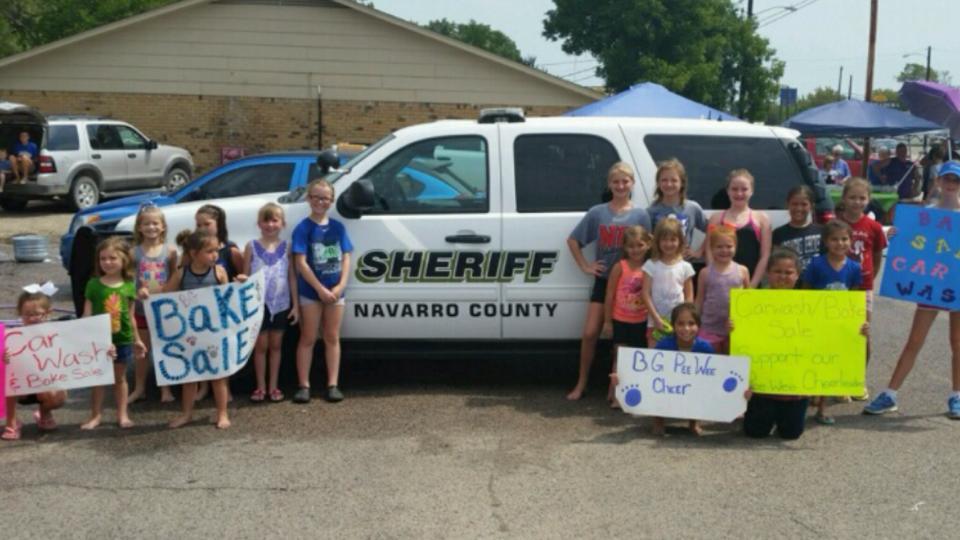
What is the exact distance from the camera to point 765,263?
7039 mm

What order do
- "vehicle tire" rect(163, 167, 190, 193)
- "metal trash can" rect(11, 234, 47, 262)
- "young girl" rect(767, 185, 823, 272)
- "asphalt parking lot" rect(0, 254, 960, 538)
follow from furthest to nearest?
1. "vehicle tire" rect(163, 167, 190, 193)
2. "metal trash can" rect(11, 234, 47, 262)
3. "young girl" rect(767, 185, 823, 272)
4. "asphalt parking lot" rect(0, 254, 960, 538)

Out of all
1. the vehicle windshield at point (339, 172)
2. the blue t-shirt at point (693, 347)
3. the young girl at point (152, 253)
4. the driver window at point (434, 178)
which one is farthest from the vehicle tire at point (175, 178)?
the blue t-shirt at point (693, 347)

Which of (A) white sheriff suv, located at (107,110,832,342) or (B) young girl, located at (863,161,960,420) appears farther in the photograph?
(A) white sheriff suv, located at (107,110,832,342)

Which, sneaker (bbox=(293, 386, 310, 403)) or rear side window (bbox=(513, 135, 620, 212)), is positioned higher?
rear side window (bbox=(513, 135, 620, 212))

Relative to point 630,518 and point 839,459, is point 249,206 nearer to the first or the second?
point 630,518

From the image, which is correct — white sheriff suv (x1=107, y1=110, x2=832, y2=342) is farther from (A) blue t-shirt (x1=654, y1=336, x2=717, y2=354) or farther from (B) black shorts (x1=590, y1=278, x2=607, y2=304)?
(A) blue t-shirt (x1=654, y1=336, x2=717, y2=354)

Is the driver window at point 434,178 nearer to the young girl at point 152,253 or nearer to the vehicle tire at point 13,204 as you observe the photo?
the young girl at point 152,253

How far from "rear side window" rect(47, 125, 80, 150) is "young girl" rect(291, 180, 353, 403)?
1485 centimetres

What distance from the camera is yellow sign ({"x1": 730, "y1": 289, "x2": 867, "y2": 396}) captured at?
643cm

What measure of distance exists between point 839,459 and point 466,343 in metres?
2.55

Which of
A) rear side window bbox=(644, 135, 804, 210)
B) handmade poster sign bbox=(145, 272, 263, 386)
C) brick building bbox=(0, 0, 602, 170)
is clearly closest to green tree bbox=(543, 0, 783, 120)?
brick building bbox=(0, 0, 602, 170)

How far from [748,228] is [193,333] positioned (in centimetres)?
368

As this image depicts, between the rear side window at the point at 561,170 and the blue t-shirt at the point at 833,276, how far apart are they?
152 centimetres

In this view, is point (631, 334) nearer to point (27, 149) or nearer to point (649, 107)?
point (649, 107)
